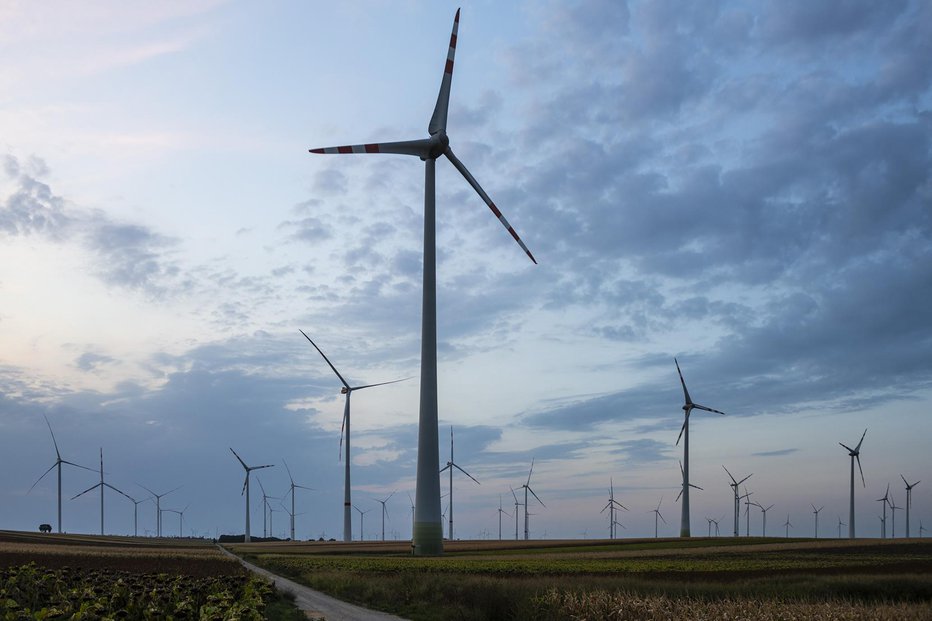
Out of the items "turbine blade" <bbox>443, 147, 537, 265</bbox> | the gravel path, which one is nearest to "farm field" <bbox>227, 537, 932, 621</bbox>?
the gravel path

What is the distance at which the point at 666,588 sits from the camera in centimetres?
4038

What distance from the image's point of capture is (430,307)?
274 feet

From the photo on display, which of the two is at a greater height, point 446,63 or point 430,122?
point 446,63

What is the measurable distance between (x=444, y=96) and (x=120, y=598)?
71.7m

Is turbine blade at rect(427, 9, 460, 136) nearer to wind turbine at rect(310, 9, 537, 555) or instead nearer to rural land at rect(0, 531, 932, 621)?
Answer: wind turbine at rect(310, 9, 537, 555)

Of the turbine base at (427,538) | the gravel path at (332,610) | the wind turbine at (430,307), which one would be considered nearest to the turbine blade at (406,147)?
the wind turbine at (430,307)

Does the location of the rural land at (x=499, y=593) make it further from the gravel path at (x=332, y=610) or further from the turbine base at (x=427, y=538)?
the turbine base at (x=427, y=538)

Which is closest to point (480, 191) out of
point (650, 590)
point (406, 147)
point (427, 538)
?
point (406, 147)

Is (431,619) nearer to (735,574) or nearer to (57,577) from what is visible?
(57,577)

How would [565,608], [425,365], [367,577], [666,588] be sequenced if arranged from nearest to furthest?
[565,608]
[666,588]
[367,577]
[425,365]

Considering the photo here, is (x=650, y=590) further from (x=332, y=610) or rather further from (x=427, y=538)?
(x=427, y=538)

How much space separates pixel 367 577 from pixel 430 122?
52.5 meters

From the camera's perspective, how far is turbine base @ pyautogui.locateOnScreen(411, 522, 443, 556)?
81.8 m

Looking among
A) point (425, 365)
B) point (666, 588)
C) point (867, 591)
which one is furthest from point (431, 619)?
point (425, 365)
